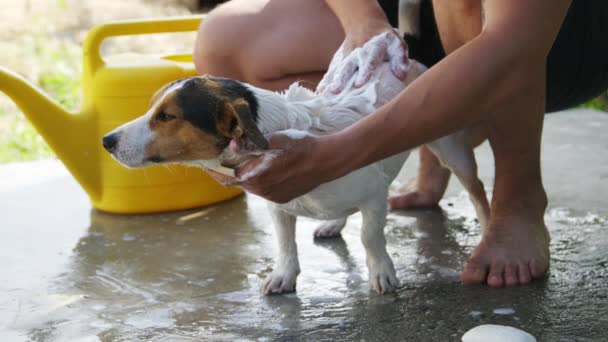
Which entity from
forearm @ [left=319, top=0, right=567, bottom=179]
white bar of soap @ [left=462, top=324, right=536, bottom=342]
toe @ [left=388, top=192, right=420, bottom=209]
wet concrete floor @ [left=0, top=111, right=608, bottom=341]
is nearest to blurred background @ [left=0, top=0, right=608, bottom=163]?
wet concrete floor @ [left=0, top=111, right=608, bottom=341]

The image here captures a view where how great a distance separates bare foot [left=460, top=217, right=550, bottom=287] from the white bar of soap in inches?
14.0

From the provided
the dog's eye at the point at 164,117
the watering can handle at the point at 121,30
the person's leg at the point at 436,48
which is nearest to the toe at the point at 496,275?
the person's leg at the point at 436,48

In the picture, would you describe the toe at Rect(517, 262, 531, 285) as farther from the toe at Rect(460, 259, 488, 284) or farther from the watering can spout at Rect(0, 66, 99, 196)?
the watering can spout at Rect(0, 66, 99, 196)

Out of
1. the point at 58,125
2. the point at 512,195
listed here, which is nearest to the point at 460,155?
the point at 512,195

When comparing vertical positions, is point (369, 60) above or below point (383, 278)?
above

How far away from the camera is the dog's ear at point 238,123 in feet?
6.18

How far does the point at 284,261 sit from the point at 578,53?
40.5 inches

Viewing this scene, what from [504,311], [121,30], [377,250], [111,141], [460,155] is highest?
[121,30]

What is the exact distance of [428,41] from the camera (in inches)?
107

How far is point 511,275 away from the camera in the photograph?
2301mm

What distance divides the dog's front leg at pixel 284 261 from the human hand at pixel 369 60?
1.18 feet

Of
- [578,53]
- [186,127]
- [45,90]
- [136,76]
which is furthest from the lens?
[45,90]

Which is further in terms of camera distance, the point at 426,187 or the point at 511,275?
the point at 426,187

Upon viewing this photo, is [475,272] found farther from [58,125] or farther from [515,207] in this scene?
[58,125]
